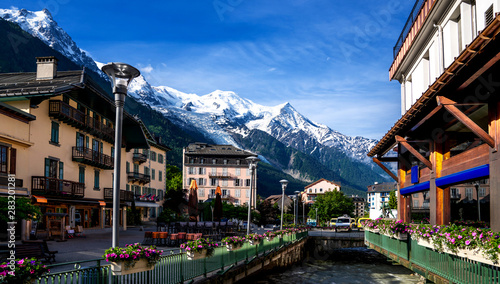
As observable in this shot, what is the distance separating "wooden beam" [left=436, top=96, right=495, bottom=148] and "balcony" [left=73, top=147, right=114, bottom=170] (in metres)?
27.0

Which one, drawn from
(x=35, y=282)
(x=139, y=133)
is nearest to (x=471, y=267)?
(x=35, y=282)

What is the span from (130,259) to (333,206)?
103 metres

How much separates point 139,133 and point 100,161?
6.66 meters

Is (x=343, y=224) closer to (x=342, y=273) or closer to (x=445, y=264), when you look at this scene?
(x=342, y=273)

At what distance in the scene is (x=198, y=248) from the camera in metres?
13.5

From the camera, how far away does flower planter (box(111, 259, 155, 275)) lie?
9703 mm

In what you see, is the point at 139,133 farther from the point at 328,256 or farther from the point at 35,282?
the point at 35,282

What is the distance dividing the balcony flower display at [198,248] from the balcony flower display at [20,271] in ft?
20.1

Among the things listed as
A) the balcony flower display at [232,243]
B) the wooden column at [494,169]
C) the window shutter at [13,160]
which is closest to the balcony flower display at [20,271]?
the balcony flower display at [232,243]

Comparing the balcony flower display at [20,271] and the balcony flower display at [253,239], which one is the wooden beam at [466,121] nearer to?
the balcony flower display at [253,239]

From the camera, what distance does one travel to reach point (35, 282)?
24.4 feet

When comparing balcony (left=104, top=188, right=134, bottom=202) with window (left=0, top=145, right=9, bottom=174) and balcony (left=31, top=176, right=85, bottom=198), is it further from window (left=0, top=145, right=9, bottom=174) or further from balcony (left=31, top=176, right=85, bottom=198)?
window (left=0, top=145, right=9, bottom=174)

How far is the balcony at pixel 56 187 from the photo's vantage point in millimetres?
27953

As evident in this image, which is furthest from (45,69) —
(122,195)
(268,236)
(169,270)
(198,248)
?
(169,270)
